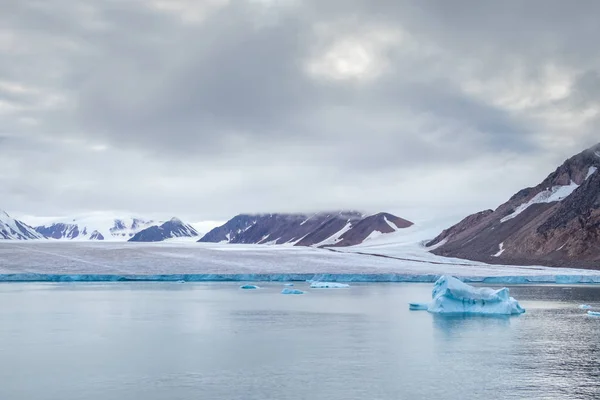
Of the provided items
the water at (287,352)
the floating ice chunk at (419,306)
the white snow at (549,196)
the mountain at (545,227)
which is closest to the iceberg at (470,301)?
the water at (287,352)

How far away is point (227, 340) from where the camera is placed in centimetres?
2314

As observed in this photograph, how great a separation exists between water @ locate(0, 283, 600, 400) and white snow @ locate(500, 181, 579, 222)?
99015mm

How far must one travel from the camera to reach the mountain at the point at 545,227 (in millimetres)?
99062

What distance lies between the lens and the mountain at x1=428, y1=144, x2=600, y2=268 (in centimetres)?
9906

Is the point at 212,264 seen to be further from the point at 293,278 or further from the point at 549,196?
the point at 549,196

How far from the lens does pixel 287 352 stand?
67.5ft

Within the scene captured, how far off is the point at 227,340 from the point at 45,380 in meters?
7.61

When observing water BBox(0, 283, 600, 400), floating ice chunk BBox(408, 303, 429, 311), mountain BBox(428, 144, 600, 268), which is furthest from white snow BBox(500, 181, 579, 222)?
floating ice chunk BBox(408, 303, 429, 311)

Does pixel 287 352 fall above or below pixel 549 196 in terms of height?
below

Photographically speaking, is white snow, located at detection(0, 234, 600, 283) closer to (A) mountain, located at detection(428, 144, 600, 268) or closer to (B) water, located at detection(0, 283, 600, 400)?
(A) mountain, located at detection(428, 144, 600, 268)

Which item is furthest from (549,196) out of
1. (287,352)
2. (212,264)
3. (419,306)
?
(287,352)

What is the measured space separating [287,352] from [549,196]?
121226mm

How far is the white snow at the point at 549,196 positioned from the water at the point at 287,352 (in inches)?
3898

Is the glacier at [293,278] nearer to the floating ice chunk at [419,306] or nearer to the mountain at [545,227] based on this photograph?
the mountain at [545,227]
